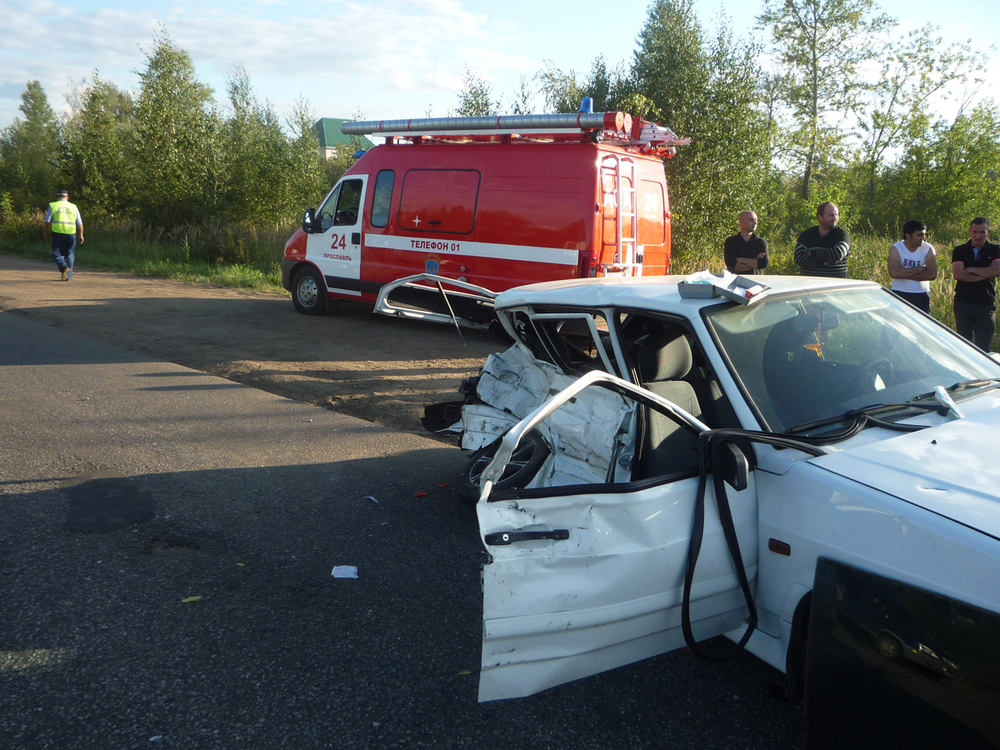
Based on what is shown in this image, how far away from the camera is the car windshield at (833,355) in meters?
2.82

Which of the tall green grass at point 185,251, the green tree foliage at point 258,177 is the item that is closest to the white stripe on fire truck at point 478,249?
the tall green grass at point 185,251

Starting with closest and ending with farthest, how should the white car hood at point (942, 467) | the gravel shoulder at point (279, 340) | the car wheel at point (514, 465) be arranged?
the white car hood at point (942, 467)
the car wheel at point (514, 465)
the gravel shoulder at point (279, 340)

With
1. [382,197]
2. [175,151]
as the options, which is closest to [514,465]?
[382,197]

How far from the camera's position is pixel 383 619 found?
3.17 metres

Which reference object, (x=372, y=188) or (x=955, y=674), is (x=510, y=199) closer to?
(x=372, y=188)

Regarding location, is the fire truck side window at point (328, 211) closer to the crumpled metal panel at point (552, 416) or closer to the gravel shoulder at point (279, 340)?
the gravel shoulder at point (279, 340)

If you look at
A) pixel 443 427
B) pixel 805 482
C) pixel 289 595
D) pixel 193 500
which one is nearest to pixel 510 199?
pixel 443 427

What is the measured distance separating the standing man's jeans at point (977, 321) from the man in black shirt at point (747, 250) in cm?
197

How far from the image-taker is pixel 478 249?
10.1 metres

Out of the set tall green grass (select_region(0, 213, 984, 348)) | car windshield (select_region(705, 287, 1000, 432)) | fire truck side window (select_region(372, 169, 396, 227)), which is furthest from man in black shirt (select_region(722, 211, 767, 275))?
fire truck side window (select_region(372, 169, 396, 227))

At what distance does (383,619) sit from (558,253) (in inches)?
275

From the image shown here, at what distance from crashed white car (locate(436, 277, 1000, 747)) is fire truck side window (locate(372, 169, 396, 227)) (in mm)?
7943

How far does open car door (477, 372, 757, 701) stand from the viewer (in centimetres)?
214

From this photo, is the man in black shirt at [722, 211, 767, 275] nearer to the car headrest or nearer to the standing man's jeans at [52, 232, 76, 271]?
the car headrest
